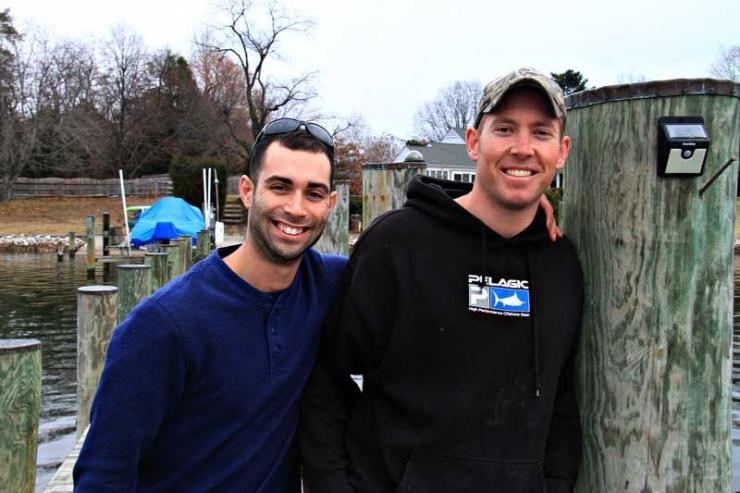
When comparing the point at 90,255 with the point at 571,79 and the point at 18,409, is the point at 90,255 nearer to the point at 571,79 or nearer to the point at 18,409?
the point at 18,409

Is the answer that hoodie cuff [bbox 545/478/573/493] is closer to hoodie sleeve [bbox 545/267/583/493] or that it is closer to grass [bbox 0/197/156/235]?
hoodie sleeve [bbox 545/267/583/493]

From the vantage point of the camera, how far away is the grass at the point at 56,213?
35906 millimetres

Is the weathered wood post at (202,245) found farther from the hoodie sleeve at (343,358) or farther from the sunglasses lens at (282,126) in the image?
the hoodie sleeve at (343,358)

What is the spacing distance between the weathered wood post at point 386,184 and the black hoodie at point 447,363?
3.10 m

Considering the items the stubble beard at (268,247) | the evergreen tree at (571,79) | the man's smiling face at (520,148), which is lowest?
the stubble beard at (268,247)

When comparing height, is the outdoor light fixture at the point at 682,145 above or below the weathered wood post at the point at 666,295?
above

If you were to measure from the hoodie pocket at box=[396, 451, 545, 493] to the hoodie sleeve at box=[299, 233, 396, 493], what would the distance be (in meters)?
0.24

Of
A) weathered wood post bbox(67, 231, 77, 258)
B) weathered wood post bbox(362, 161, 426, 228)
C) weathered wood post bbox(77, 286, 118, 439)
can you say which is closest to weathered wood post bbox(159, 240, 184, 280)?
weathered wood post bbox(77, 286, 118, 439)

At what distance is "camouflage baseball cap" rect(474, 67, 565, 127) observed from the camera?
2209 millimetres

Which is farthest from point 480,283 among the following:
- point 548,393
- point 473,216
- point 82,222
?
point 82,222

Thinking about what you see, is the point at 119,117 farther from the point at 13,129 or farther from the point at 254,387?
the point at 254,387

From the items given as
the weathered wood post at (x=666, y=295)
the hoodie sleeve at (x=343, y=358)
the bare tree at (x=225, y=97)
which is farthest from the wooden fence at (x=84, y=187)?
the weathered wood post at (x=666, y=295)

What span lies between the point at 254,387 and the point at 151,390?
0.33 meters

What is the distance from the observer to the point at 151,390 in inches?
84.0
